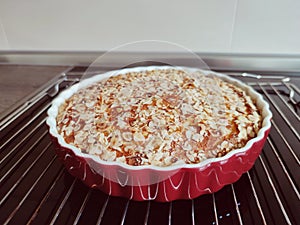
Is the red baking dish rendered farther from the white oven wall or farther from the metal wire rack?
the white oven wall

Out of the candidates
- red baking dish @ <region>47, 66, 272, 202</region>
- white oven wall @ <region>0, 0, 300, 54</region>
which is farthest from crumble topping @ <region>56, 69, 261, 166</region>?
white oven wall @ <region>0, 0, 300, 54</region>

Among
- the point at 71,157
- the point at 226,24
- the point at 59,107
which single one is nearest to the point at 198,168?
the point at 71,157

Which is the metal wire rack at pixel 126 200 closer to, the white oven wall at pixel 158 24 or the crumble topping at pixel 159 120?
the crumble topping at pixel 159 120

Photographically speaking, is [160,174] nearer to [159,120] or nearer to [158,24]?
[159,120]

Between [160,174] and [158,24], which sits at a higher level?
[158,24]

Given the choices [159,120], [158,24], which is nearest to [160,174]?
[159,120]

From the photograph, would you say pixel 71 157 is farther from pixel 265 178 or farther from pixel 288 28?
pixel 288 28
